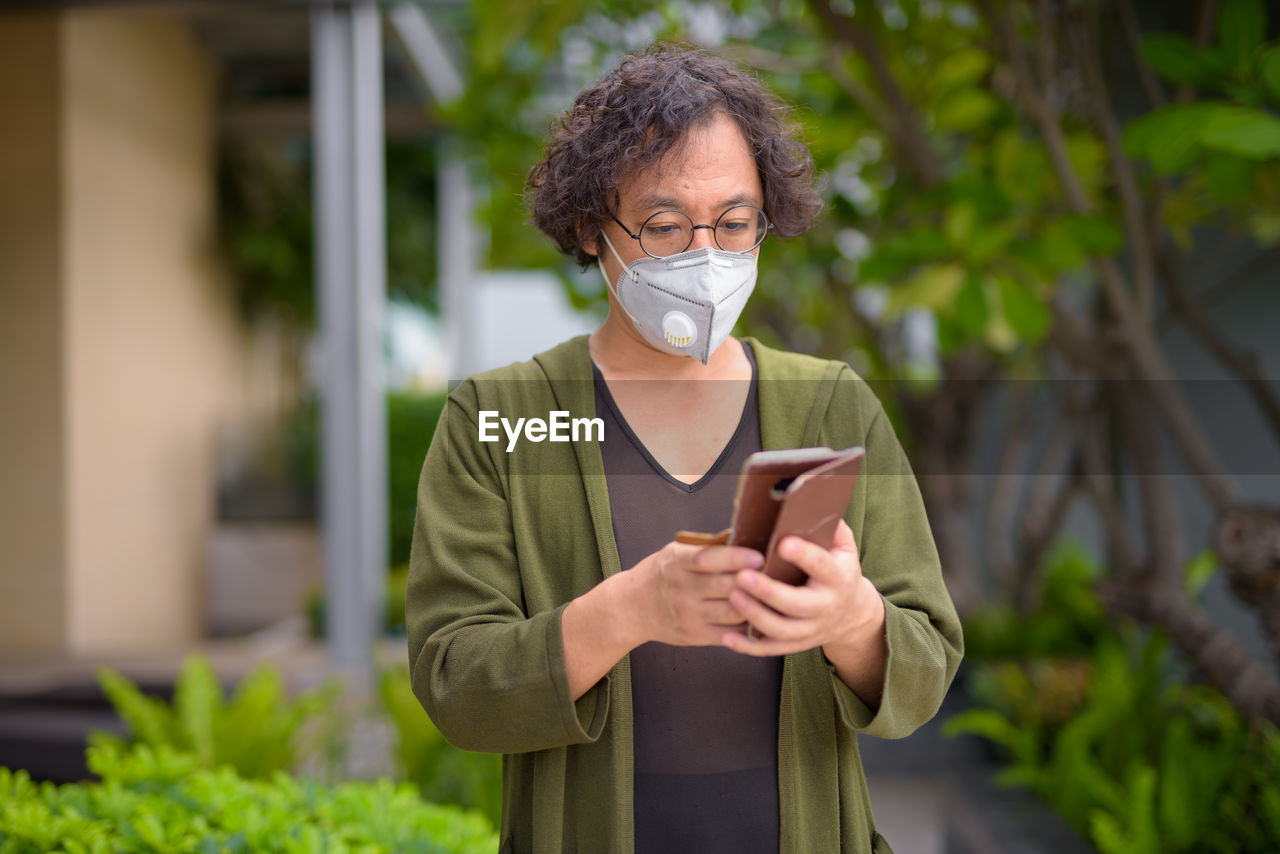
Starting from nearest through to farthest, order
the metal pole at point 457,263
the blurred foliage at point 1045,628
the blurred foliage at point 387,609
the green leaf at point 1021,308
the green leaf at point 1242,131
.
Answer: the green leaf at point 1242,131, the green leaf at point 1021,308, the blurred foliage at point 1045,628, the blurred foliage at point 387,609, the metal pole at point 457,263

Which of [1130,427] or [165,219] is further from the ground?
[165,219]

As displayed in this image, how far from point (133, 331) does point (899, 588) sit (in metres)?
5.86

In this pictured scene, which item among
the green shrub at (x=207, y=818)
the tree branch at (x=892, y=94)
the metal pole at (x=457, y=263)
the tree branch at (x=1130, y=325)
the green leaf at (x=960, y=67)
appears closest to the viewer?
the green shrub at (x=207, y=818)

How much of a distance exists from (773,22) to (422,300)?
600 centimetres

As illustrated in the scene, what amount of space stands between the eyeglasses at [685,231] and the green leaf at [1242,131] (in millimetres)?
1206

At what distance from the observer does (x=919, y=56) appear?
3.47 m

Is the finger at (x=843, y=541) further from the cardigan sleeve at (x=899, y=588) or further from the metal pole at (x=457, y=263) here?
the metal pole at (x=457, y=263)

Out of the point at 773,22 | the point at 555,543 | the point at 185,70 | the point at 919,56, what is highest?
the point at 185,70

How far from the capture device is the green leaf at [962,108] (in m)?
3.15

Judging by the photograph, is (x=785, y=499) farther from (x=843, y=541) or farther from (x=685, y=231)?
(x=685, y=231)

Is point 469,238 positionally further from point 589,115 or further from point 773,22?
point 589,115

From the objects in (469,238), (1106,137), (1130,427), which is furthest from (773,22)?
(469,238)

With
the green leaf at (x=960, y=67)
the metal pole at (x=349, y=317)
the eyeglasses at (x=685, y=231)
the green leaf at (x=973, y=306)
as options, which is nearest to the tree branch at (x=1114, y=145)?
the green leaf at (x=960, y=67)

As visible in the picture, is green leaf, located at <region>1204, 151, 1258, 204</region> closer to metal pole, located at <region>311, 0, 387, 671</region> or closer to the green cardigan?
the green cardigan
